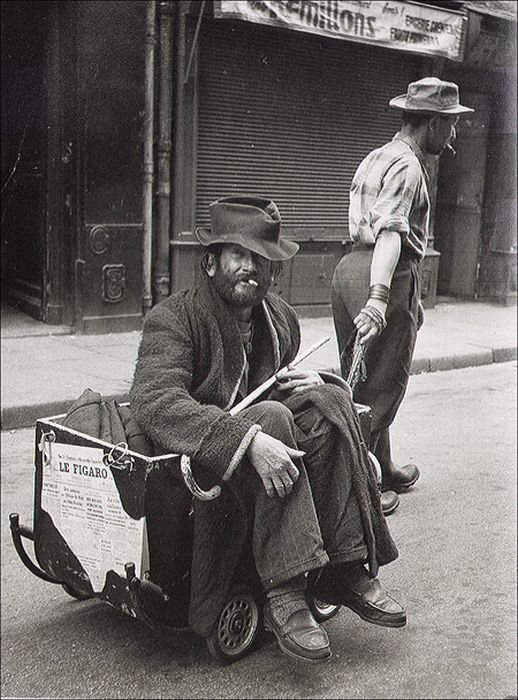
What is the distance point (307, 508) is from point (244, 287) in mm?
534

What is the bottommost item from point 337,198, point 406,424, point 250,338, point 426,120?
point 406,424

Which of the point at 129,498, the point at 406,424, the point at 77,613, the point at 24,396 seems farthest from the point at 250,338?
the point at 24,396

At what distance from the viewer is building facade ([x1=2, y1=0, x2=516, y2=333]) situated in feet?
4.97

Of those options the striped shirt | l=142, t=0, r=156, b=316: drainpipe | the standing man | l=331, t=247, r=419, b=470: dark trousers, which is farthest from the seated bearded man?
the striped shirt

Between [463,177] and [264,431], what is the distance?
2.13 ft

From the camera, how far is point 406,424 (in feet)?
13.1

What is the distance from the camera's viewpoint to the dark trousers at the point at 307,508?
6.32 feet

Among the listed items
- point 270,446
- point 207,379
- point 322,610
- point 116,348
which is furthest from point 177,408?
point 116,348

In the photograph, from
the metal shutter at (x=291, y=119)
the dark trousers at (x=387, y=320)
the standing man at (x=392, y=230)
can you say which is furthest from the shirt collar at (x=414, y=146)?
the metal shutter at (x=291, y=119)

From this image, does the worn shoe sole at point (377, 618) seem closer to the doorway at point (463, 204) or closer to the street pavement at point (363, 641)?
the street pavement at point (363, 641)

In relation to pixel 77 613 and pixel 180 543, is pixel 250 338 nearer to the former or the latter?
pixel 180 543

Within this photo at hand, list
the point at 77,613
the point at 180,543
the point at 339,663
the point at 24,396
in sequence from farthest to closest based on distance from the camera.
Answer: the point at 24,396 < the point at 77,613 < the point at 339,663 < the point at 180,543

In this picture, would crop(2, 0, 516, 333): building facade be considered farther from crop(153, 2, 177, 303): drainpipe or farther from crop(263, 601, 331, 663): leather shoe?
crop(263, 601, 331, 663): leather shoe

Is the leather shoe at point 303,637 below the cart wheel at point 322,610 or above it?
above
